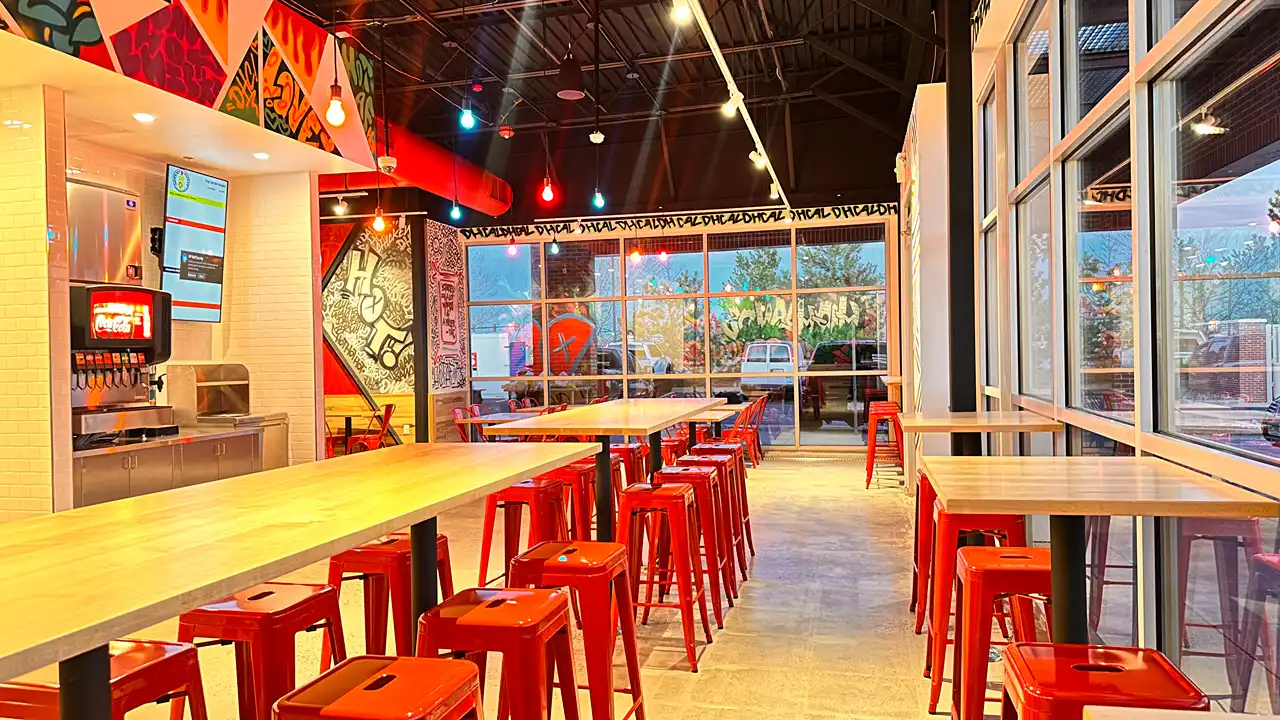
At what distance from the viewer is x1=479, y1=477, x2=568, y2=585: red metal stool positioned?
397cm

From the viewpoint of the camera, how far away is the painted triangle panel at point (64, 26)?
12.7 ft

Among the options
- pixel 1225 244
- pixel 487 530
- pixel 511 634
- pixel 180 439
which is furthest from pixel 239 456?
pixel 1225 244

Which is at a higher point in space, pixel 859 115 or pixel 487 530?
pixel 859 115

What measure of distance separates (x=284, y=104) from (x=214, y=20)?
734 millimetres

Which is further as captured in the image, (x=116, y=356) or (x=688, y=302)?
(x=688, y=302)

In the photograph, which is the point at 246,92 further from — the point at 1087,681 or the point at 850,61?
the point at 1087,681

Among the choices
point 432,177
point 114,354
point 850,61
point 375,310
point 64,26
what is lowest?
point 114,354

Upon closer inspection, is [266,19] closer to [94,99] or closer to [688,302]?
[94,99]

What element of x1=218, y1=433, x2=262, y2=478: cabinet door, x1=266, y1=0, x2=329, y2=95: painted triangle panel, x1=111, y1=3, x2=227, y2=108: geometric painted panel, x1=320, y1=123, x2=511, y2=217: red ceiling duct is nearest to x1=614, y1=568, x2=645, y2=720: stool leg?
x1=111, y1=3, x2=227, y2=108: geometric painted panel

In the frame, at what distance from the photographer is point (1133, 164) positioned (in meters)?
2.69

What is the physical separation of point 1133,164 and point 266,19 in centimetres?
528

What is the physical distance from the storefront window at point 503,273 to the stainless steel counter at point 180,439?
5.89 m

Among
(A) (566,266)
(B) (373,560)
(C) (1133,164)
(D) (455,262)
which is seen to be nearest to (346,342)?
(D) (455,262)

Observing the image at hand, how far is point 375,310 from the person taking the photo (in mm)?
10844
